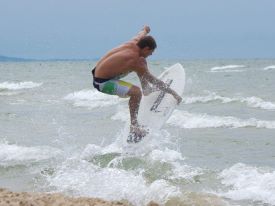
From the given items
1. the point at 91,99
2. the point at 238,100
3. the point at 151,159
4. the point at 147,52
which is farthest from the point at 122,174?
the point at 91,99

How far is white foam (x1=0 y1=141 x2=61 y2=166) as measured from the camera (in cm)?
990

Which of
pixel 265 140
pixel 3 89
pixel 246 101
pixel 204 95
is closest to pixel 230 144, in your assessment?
pixel 265 140

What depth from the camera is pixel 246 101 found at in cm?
2058

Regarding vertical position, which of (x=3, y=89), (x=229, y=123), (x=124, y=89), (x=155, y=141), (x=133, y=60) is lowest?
(x=3, y=89)

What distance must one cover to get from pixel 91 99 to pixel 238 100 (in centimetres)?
774

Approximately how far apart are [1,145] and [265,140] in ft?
17.5

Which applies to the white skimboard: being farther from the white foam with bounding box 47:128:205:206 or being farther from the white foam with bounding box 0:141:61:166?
the white foam with bounding box 0:141:61:166

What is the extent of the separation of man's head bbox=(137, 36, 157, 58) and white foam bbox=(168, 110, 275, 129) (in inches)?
278

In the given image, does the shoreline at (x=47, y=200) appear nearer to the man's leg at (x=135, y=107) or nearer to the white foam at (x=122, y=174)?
the white foam at (x=122, y=174)

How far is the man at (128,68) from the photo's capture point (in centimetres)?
805

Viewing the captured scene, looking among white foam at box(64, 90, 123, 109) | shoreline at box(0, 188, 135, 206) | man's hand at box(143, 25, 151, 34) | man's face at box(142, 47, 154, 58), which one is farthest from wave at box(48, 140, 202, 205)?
white foam at box(64, 90, 123, 109)

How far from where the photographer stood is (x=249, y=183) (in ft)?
25.5

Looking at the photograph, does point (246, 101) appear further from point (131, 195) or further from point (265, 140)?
point (131, 195)

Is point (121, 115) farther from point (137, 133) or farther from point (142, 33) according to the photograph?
point (142, 33)
